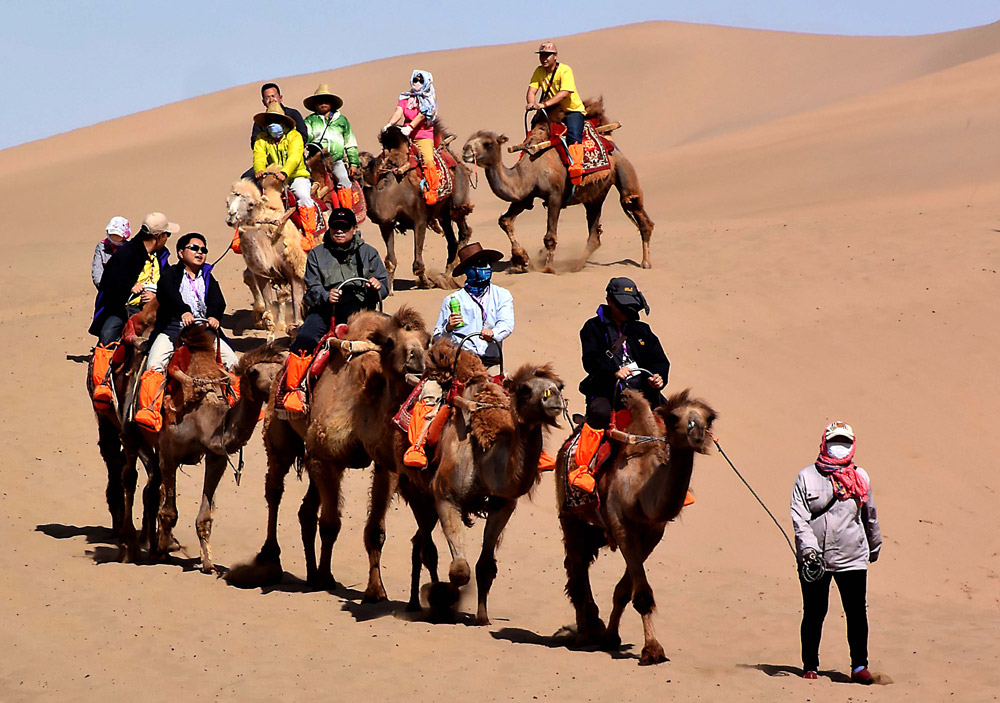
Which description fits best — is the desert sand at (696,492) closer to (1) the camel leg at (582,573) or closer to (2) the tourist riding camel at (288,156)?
(1) the camel leg at (582,573)

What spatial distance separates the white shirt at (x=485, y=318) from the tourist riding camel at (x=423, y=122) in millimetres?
8650

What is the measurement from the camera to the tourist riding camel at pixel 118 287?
1205 centimetres

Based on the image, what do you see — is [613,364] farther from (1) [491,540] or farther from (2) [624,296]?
(1) [491,540]

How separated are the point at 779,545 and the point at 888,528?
1142mm

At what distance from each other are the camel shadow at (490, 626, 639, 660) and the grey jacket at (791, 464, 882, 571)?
4.92ft

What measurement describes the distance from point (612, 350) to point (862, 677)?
8.61ft

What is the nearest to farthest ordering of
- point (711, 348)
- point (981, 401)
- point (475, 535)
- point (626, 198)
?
point (475, 535) → point (981, 401) → point (711, 348) → point (626, 198)

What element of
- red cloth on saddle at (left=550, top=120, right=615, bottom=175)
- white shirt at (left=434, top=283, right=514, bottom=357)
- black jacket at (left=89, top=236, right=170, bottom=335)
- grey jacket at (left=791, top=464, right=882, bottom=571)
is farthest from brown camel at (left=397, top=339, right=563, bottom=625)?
red cloth on saddle at (left=550, top=120, right=615, bottom=175)

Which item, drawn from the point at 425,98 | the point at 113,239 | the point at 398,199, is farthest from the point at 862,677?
the point at 425,98

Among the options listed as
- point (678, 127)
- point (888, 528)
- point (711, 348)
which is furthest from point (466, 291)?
point (678, 127)

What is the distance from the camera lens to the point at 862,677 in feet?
27.4

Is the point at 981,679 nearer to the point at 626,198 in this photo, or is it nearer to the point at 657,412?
the point at 657,412

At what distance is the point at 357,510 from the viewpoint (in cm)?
1371

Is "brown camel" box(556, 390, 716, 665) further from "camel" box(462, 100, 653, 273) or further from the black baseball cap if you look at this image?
"camel" box(462, 100, 653, 273)
